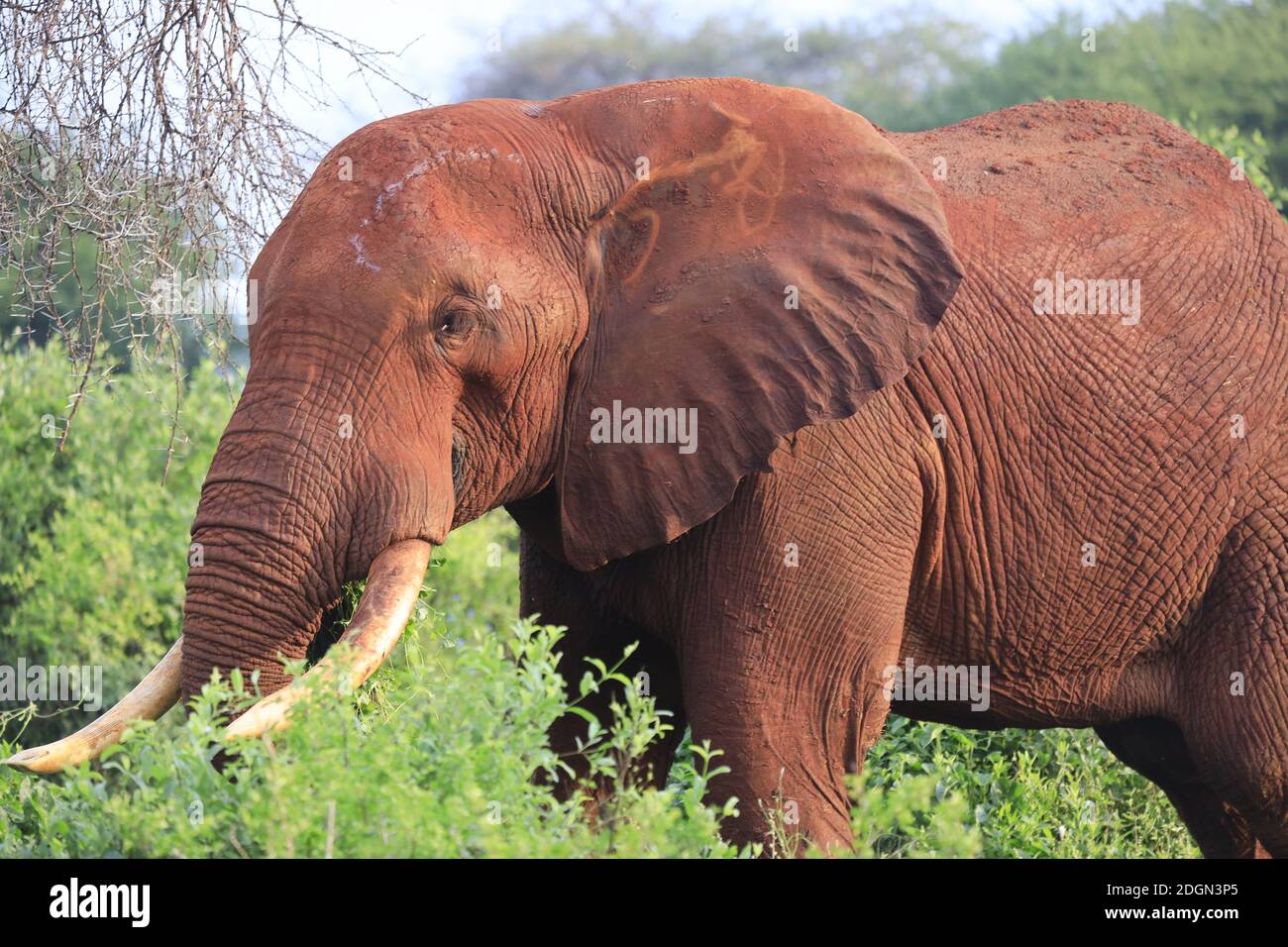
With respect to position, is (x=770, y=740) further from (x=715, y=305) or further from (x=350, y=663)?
(x=350, y=663)

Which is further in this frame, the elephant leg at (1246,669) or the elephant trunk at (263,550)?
the elephant leg at (1246,669)

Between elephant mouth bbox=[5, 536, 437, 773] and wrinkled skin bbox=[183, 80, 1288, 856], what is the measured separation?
0.09m

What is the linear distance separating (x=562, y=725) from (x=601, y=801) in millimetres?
468

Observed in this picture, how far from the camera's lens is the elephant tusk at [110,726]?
4781 mm

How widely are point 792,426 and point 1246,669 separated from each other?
1.77 metres

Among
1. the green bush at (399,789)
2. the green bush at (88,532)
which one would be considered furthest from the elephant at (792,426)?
the green bush at (88,532)

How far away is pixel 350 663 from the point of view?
4.38 metres

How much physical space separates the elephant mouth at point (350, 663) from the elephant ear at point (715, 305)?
2.04 feet

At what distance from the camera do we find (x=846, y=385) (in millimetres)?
5207

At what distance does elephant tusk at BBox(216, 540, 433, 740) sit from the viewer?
172 inches

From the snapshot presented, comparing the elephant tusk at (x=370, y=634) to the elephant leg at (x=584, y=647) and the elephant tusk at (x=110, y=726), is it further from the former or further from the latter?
the elephant leg at (x=584, y=647)

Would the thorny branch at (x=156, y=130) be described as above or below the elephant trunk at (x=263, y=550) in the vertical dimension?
above

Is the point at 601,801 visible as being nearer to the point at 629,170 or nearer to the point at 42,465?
the point at 629,170
